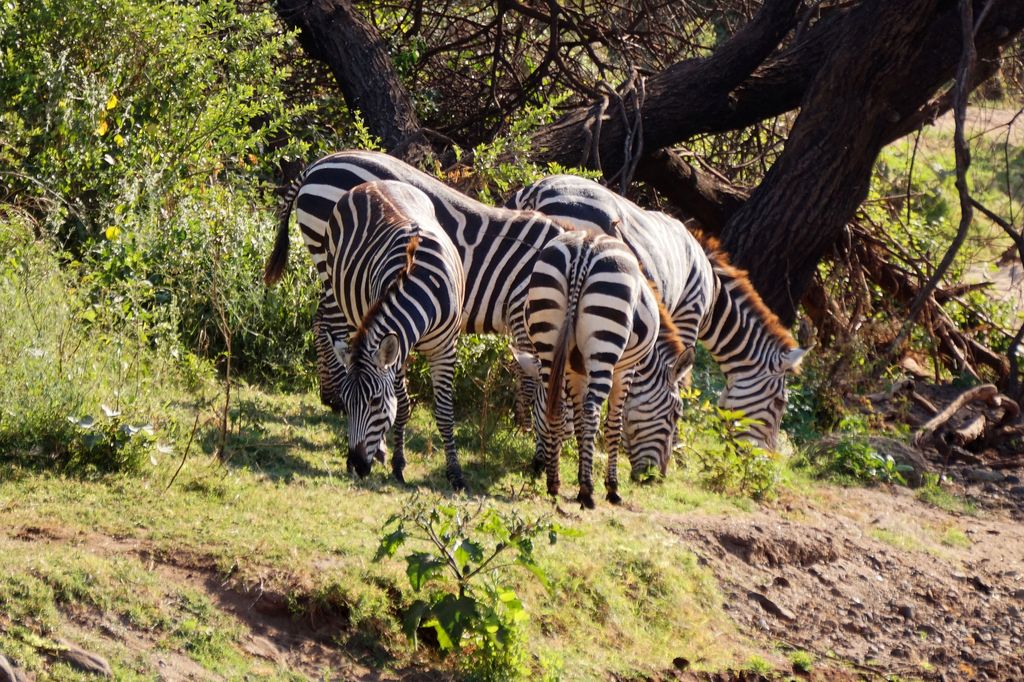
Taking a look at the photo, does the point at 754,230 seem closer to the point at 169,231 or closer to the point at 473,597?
the point at 169,231

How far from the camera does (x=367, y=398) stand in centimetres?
656

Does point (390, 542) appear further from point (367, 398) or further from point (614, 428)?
point (614, 428)

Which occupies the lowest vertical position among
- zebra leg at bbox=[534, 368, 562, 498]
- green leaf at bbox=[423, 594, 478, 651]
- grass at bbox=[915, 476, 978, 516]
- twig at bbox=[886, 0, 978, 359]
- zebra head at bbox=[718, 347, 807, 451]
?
green leaf at bbox=[423, 594, 478, 651]

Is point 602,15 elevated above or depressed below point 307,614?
above

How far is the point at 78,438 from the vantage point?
585 cm

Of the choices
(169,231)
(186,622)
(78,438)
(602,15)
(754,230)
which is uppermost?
(602,15)

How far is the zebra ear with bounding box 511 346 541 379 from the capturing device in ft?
24.7

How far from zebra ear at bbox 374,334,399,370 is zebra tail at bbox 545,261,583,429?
973 mm

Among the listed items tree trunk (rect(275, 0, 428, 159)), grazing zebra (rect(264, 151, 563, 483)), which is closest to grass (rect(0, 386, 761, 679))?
grazing zebra (rect(264, 151, 563, 483))

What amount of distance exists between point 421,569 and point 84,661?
4.23 ft

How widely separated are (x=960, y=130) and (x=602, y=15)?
467cm

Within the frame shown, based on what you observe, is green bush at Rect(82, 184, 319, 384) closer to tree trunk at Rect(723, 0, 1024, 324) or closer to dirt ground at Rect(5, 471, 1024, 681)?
dirt ground at Rect(5, 471, 1024, 681)

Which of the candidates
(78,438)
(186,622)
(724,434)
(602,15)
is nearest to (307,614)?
(186,622)

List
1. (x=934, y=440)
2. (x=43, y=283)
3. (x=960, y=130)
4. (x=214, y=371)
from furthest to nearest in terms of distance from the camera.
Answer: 1. (x=934, y=440)
2. (x=960, y=130)
3. (x=214, y=371)
4. (x=43, y=283)
